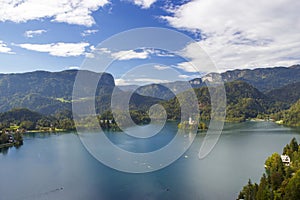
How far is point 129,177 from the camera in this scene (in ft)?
36.1

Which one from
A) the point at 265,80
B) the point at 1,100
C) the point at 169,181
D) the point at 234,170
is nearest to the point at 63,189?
the point at 169,181

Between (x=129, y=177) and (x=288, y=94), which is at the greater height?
Answer: (x=288, y=94)

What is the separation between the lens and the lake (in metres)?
9.24

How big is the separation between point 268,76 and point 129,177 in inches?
4456

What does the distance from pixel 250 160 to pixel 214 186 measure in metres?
5.01

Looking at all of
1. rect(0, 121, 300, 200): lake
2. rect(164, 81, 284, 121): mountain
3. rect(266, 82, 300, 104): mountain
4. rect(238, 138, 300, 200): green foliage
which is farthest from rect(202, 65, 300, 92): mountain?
rect(238, 138, 300, 200): green foliage

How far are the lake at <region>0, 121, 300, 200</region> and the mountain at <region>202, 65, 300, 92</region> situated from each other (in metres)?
87.8

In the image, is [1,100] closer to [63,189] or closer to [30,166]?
[30,166]

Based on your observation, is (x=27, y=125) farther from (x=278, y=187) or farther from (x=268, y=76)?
(x=268, y=76)

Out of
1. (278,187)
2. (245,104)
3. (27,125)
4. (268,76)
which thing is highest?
(268,76)

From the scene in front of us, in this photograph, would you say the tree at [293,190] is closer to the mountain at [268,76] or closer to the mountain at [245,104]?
the mountain at [245,104]

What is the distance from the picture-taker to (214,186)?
9750 millimetres

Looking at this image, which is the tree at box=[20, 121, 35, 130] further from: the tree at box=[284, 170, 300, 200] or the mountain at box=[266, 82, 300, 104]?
the mountain at box=[266, 82, 300, 104]

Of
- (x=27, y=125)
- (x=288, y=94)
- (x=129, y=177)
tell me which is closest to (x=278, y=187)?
(x=129, y=177)
